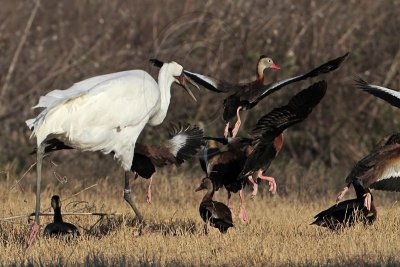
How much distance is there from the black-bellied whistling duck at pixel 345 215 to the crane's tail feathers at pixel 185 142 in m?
1.52

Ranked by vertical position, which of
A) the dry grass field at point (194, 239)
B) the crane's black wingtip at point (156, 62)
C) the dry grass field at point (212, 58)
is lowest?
the dry grass field at point (194, 239)

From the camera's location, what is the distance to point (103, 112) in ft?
26.6

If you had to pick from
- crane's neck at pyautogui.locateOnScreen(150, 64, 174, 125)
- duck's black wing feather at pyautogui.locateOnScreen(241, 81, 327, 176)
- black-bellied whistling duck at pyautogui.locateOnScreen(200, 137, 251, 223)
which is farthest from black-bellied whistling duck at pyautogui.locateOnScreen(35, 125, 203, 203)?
duck's black wing feather at pyautogui.locateOnScreen(241, 81, 327, 176)

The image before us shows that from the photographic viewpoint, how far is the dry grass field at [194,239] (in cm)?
671

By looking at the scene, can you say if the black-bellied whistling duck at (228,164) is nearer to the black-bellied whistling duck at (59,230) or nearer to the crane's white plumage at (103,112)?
the crane's white plumage at (103,112)

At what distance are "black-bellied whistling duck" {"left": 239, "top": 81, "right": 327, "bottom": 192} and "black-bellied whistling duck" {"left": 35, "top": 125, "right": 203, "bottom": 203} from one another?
36.2 inches

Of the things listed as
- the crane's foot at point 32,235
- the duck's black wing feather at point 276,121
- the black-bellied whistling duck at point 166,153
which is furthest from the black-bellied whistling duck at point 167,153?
the crane's foot at point 32,235

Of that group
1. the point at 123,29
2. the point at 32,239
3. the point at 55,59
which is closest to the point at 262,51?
the point at 123,29

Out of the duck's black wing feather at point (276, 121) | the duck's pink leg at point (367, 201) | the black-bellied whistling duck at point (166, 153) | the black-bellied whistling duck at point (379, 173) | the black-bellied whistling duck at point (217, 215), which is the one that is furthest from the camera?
the black-bellied whistling duck at point (166, 153)

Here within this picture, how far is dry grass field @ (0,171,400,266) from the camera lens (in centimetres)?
671

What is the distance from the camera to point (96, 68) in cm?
1510

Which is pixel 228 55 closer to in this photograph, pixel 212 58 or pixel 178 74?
pixel 212 58

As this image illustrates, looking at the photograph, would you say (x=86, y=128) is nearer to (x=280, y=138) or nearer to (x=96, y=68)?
(x=280, y=138)

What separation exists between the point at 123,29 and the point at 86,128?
27.0ft
